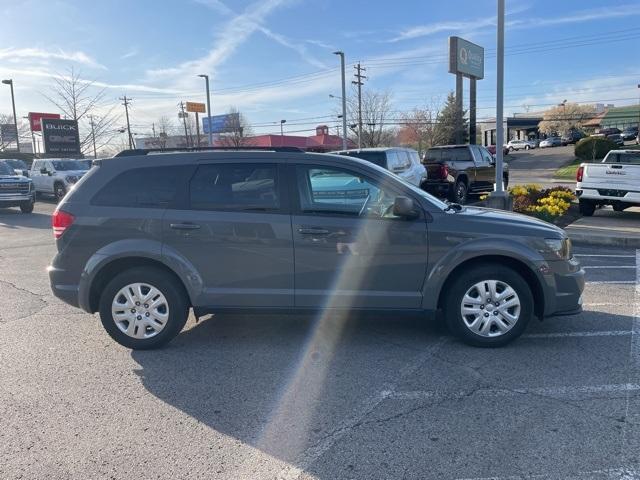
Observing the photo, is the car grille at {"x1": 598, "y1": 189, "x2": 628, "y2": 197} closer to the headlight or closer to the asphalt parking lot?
the asphalt parking lot

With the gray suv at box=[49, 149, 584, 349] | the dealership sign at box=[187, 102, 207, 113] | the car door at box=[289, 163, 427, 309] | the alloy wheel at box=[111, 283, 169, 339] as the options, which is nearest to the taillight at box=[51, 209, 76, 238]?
the gray suv at box=[49, 149, 584, 349]

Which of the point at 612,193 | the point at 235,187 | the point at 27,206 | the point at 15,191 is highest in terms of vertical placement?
the point at 235,187

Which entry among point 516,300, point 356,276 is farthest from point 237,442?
point 516,300

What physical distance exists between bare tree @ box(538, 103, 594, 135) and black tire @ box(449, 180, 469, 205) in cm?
8174

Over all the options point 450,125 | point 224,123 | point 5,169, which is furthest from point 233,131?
point 5,169

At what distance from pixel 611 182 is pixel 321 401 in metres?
11.4

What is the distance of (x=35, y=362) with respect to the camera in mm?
4629

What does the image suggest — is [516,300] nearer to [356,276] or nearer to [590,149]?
[356,276]

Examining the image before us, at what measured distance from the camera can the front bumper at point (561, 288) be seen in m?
4.62

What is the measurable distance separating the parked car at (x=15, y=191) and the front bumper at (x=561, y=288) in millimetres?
17755

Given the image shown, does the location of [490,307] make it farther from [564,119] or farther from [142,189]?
[564,119]

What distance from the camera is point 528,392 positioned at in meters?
3.86

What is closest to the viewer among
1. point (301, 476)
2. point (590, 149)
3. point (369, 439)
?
point (301, 476)

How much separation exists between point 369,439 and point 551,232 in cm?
263
